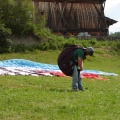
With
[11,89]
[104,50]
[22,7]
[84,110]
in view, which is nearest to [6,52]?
[22,7]

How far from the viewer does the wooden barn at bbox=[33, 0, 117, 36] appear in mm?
49062

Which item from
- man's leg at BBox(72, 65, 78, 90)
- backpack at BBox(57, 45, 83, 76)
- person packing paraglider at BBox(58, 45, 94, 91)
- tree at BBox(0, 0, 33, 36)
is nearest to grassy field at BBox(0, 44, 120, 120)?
man's leg at BBox(72, 65, 78, 90)

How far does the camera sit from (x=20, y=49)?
34.6 meters

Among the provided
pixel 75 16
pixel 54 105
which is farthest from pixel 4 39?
pixel 54 105

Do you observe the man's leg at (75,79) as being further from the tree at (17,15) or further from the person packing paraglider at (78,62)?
the tree at (17,15)

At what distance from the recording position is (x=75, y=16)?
167ft

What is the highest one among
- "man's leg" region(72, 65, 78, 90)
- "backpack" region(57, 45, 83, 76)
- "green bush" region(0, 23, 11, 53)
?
"backpack" region(57, 45, 83, 76)

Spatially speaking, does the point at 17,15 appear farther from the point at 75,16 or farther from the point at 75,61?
the point at 75,61

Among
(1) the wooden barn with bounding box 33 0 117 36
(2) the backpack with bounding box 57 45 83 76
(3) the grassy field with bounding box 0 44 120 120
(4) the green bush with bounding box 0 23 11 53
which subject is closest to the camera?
(3) the grassy field with bounding box 0 44 120 120

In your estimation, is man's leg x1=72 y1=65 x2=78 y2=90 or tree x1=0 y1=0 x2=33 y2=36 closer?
man's leg x1=72 y1=65 x2=78 y2=90

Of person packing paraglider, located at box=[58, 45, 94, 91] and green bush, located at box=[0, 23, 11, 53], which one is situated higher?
person packing paraglider, located at box=[58, 45, 94, 91]

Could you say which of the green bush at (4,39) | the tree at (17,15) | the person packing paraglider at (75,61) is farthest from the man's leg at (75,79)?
the tree at (17,15)

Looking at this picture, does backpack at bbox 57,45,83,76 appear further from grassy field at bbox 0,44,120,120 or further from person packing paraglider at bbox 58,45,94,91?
grassy field at bbox 0,44,120,120

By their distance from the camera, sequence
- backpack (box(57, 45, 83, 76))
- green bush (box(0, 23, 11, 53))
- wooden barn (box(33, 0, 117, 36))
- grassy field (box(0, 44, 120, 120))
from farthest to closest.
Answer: wooden barn (box(33, 0, 117, 36)) < green bush (box(0, 23, 11, 53)) < backpack (box(57, 45, 83, 76)) < grassy field (box(0, 44, 120, 120))
